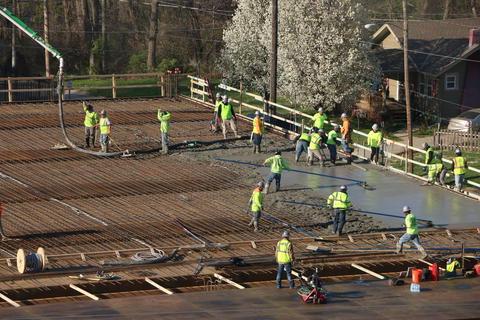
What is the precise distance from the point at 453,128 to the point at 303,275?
1303 inches

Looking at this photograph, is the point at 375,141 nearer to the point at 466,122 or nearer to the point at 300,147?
the point at 300,147

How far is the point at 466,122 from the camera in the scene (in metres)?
61.4

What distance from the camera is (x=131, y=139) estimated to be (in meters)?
45.2

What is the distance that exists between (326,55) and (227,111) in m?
19.3

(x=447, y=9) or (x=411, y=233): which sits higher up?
(x=447, y=9)

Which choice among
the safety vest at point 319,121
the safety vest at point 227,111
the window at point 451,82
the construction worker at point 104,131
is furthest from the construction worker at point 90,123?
the window at point 451,82

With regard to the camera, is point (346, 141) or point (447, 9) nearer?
point (346, 141)

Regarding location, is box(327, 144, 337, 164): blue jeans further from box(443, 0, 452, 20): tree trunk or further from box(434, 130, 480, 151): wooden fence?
box(443, 0, 452, 20): tree trunk

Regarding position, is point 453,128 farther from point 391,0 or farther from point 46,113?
point 391,0

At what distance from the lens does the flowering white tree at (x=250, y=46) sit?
67.7 meters

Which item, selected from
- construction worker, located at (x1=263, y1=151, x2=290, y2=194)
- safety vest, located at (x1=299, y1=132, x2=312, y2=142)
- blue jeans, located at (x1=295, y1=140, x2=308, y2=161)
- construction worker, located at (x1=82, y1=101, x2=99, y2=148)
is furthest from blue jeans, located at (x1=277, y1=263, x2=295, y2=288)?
construction worker, located at (x1=82, y1=101, x2=99, y2=148)

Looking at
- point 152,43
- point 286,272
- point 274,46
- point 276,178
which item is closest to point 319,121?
point 276,178

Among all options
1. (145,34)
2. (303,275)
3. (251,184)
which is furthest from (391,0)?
(303,275)

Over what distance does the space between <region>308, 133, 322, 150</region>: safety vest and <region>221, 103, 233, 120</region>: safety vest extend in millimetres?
4217
